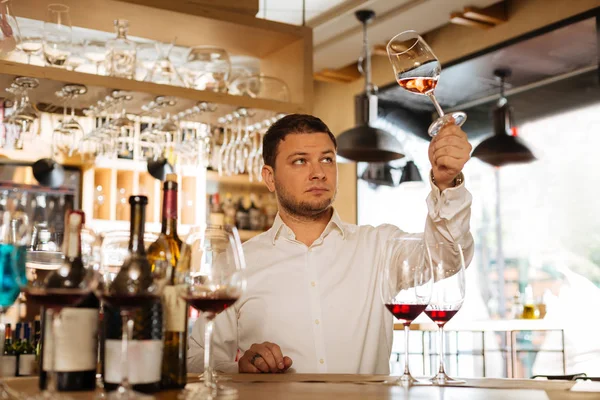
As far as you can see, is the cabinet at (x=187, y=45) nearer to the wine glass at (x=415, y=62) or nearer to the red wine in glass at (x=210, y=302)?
the wine glass at (x=415, y=62)

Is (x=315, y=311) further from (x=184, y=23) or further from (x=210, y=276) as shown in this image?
(x=184, y=23)

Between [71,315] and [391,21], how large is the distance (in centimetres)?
419

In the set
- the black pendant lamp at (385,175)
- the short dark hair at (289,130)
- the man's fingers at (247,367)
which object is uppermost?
the black pendant lamp at (385,175)

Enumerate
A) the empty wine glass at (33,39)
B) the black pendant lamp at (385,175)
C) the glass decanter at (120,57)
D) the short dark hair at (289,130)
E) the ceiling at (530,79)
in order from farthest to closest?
the black pendant lamp at (385,175) < the ceiling at (530,79) < the glass decanter at (120,57) < the empty wine glass at (33,39) < the short dark hair at (289,130)

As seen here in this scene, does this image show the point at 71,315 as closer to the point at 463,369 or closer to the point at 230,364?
the point at 230,364

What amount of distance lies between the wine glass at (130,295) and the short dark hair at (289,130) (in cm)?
102

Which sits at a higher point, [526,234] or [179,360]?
[526,234]

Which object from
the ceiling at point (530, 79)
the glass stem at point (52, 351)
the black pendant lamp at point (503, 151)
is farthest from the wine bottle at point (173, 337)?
the ceiling at point (530, 79)

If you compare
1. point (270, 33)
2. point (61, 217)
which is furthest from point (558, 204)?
point (61, 217)

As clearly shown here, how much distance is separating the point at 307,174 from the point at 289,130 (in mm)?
176

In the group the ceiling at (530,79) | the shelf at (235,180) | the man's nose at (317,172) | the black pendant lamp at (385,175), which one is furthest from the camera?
the shelf at (235,180)

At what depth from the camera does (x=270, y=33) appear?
105 inches

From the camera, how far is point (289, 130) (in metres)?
2.16

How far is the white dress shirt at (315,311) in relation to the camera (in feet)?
6.31
